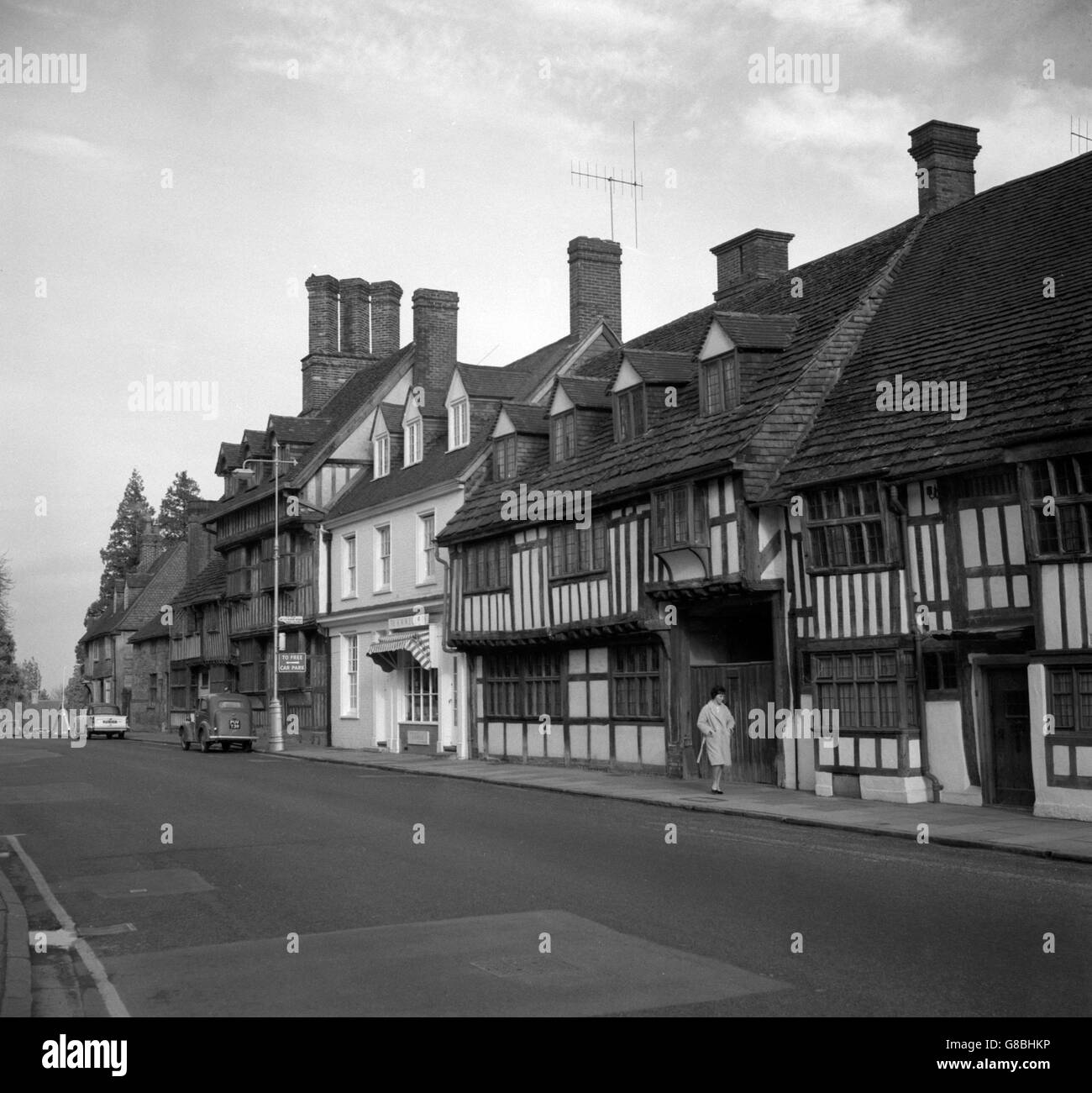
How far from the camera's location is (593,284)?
111 ft

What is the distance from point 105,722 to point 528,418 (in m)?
32.7

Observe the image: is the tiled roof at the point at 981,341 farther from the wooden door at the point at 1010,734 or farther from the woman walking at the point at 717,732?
the woman walking at the point at 717,732

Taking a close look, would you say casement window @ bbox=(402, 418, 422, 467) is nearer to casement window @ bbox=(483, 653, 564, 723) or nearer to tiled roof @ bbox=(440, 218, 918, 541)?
tiled roof @ bbox=(440, 218, 918, 541)

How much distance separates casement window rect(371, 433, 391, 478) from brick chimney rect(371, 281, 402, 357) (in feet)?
40.3

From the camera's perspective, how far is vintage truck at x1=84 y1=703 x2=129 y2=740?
5388 centimetres

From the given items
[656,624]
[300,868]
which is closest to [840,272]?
[656,624]

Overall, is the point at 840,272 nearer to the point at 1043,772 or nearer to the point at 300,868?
the point at 1043,772

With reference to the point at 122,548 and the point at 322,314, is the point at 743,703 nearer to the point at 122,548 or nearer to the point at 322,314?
the point at 322,314

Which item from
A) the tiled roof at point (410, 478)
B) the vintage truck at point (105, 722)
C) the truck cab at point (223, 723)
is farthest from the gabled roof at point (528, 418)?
the vintage truck at point (105, 722)

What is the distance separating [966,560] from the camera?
Result: 55.7 feet

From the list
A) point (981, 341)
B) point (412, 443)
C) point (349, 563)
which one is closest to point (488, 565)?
point (412, 443)

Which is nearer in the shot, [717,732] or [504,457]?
[717,732]

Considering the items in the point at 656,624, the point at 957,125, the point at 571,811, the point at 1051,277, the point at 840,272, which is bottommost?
the point at 571,811
